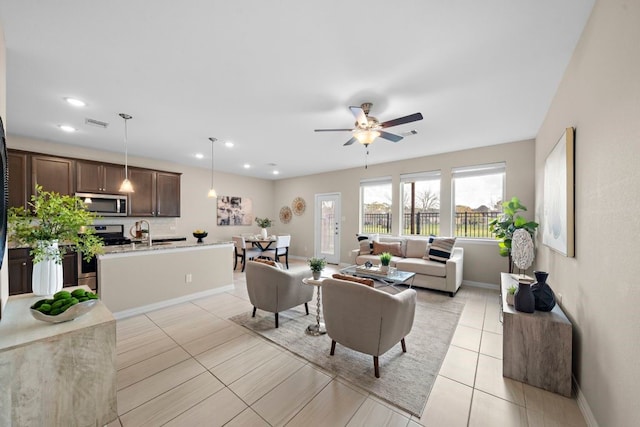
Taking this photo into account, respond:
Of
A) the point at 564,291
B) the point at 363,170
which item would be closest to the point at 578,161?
the point at 564,291

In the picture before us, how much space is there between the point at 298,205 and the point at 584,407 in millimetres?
6715

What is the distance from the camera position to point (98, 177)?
15.0 feet

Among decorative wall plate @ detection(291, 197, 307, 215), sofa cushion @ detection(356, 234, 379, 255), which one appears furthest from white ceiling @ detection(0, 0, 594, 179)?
decorative wall plate @ detection(291, 197, 307, 215)

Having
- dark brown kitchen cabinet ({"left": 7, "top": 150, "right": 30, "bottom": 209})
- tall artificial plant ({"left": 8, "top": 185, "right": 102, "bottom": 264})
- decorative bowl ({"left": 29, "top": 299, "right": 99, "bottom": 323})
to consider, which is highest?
dark brown kitchen cabinet ({"left": 7, "top": 150, "right": 30, "bottom": 209})

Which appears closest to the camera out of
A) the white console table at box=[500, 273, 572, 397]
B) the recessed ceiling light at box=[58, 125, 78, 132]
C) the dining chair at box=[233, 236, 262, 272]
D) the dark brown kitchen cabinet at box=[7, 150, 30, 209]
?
the white console table at box=[500, 273, 572, 397]

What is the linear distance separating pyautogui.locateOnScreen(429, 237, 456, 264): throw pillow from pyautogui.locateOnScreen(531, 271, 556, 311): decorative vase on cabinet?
7.16 ft

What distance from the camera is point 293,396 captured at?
1.80 m

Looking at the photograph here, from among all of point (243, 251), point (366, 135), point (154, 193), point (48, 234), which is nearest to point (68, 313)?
point (48, 234)

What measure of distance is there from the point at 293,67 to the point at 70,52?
1805 mm

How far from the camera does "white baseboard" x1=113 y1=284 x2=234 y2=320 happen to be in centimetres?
312

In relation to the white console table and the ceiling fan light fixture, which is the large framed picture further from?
the ceiling fan light fixture

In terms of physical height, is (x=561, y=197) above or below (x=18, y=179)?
below

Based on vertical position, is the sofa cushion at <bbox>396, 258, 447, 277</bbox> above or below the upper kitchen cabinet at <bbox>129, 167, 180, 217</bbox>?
below

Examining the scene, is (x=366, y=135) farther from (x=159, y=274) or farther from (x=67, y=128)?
(x=67, y=128)
